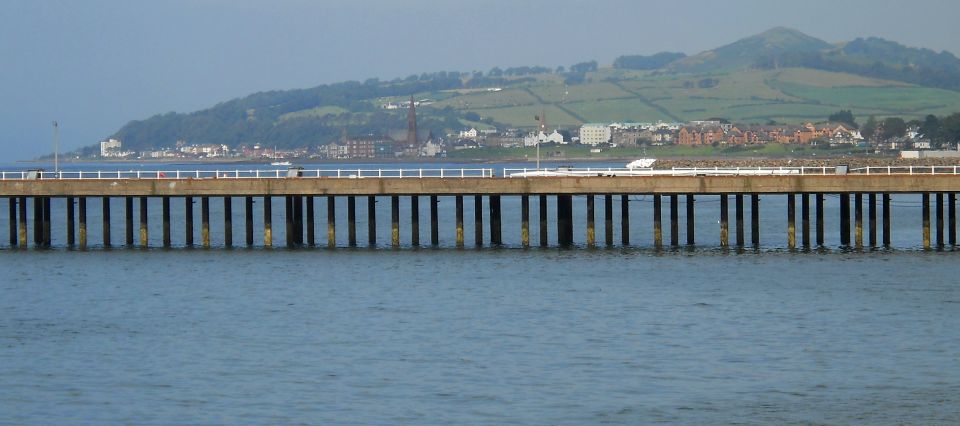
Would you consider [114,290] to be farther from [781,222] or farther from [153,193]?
[781,222]

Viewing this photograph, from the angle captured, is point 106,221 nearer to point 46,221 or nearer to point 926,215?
point 46,221

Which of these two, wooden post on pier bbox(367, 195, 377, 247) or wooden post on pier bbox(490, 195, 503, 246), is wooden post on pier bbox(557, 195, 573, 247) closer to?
wooden post on pier bbox(490, 195, 503, 246)

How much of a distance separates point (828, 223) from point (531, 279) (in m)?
46.1

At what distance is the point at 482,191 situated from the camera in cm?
6588

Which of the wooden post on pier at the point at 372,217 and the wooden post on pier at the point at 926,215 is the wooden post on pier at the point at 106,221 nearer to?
the wooden post on pier at the point at 372,217

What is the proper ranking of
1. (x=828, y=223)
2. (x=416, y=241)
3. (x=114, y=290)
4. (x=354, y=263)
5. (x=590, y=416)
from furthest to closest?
(x=828, y=223) < (x=416, y=241) < (x=354, y=263) < (x=114, y=290) < (x=590, y=416)

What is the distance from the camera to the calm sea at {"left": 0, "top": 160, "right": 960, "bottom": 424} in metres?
33.9

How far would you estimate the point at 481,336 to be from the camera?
43656 millimetres

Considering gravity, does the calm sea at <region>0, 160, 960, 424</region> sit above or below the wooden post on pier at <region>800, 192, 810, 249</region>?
below

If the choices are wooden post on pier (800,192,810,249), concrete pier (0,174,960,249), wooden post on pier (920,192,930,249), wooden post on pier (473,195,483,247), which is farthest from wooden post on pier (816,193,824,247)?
wooden post on pier (473,195,483,247)

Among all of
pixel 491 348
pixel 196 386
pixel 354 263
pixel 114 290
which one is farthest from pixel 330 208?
pixel 196 386

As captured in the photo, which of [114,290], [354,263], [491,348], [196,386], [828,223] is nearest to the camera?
[196,386]

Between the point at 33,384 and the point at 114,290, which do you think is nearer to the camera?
the point at 33,384

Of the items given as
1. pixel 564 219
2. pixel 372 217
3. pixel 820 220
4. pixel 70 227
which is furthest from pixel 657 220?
pixel 70 227
